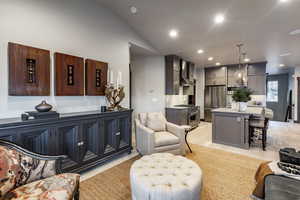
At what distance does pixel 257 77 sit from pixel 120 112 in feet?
20.9

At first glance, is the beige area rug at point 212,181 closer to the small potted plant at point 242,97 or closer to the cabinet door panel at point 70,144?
the cabinet door panel at point 70,144

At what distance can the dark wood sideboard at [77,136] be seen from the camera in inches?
74.5

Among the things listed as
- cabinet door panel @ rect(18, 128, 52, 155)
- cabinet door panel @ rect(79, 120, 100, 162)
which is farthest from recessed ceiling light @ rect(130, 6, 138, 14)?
cabinet door panel @ rect(18, 128, 52, 155)

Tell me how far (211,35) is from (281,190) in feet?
12.6

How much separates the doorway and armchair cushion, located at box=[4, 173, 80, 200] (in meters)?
10.5

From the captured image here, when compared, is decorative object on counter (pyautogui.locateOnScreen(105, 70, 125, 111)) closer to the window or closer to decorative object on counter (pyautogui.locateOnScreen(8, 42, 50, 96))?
decorative object on counter (pyautogui.locateOnScreen(8, 42, 50, 96))

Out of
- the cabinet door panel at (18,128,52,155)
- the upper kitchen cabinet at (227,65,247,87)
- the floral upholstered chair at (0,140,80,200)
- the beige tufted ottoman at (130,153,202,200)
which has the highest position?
the upper kitchen cabinet at (227,65,247,87)

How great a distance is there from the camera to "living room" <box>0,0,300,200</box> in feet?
5.16

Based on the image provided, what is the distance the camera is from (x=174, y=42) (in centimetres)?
472

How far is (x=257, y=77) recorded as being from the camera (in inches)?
257

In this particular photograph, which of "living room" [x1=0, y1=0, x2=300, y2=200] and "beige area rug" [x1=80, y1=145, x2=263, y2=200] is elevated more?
"living room" [x1=0, y1=0, x2=300, y2=200]

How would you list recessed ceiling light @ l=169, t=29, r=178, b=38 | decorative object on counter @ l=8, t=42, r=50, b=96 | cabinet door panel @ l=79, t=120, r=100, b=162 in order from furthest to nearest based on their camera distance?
1. recessed ceiling light @ l=169, t=29, r=178, b=38
2. cabinet door panel @ l=79, t=120, r=100, b=162
3. decorative object on counter @ l=8, t=42, r=50, b=96

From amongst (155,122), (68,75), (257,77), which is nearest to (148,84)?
(155,122)

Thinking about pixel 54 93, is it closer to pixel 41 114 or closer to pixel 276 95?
pixel 41 114
